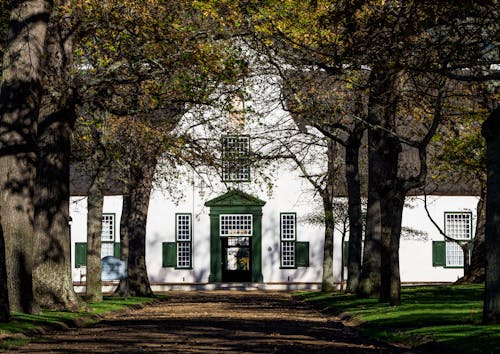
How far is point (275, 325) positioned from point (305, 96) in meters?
10.8

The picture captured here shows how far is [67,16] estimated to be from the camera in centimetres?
2645

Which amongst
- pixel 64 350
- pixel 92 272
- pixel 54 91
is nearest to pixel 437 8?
pixel 64 350

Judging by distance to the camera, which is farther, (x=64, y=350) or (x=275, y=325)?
(x=275, y=325)

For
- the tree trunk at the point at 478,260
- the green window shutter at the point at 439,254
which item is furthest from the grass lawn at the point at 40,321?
the green window shutter at the point at 439,254

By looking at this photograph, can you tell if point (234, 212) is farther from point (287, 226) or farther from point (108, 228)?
point (108, 228)

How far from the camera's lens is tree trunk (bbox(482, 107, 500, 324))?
18453 millimetres

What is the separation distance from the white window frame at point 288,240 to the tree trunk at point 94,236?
90.6 ft

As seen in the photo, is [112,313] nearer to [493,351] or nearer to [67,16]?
[67,16]

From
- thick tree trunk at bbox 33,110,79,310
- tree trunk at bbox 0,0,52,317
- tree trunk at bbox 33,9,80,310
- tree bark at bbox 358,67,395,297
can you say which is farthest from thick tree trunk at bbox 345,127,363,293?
tree trunk at bbox 0,0,52,317

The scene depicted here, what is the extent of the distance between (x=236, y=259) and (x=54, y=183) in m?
39.5

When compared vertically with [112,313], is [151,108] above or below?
above

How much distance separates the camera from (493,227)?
1869 centimetres

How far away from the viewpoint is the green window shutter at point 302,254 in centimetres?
5966

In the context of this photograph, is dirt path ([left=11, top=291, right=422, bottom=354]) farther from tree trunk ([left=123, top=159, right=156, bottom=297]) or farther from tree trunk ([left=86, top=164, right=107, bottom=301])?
tree trunk ([left=123, top=159, right=156, bottom=297])
